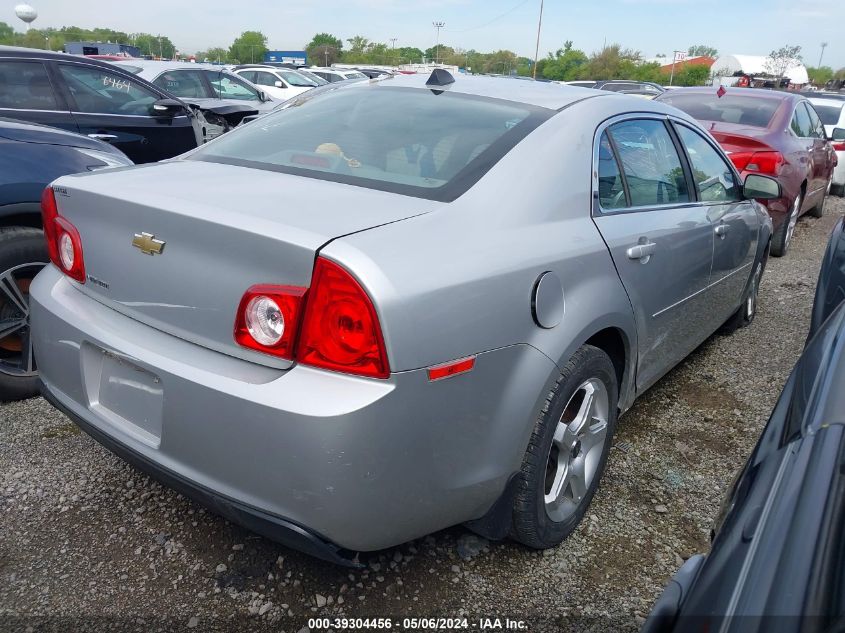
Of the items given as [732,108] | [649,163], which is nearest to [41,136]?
[649,163]

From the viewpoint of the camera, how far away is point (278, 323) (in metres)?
1.70

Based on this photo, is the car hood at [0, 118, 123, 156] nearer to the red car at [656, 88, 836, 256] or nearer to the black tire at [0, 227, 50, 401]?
the black tire at [0, 227, 50, 401]

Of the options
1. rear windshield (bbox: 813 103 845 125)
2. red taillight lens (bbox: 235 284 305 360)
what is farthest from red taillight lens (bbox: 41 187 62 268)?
rear windshield (bbox: 813 103 845 125)

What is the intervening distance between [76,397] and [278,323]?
881 millimetres

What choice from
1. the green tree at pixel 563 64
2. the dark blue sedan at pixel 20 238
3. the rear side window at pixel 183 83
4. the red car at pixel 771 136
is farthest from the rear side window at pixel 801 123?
the green tree at pixel 563 64

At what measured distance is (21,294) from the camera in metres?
3.08

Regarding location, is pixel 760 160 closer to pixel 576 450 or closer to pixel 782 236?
pixel 782 236

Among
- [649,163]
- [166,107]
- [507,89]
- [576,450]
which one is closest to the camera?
[576,450]

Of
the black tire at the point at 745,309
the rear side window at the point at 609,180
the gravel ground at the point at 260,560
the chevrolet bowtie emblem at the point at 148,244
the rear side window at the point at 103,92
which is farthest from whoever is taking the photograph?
the rear side window at the point at 103,92

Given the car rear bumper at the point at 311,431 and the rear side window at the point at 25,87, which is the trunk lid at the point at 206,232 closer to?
the car rear bumper at the point at 311,431

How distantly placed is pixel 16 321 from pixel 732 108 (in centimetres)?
654

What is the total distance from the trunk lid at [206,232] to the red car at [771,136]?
5.18m

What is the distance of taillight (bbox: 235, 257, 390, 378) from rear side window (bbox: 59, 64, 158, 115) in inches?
173

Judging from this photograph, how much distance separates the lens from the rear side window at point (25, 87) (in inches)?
187
